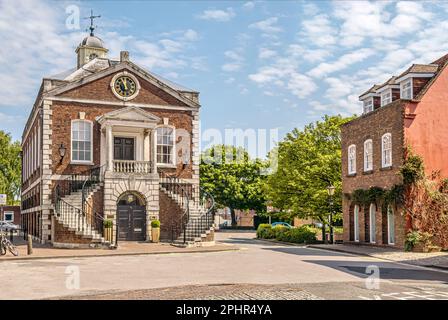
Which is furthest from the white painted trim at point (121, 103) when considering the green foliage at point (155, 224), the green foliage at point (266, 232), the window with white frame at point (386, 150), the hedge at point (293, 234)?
the window with white frame at point (386, 150)

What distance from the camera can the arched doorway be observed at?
32.1 meters

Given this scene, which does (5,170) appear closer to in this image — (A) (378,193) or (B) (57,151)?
(B) (57,151)

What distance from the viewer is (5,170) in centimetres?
7612

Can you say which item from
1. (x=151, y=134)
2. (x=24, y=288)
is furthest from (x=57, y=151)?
(x=24, y=288)

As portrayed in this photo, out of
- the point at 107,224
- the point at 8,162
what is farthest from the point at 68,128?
the point at 8,162

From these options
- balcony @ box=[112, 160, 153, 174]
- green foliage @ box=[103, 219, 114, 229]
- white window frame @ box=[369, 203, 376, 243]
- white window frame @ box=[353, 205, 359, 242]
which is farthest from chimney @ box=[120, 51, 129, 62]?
white window frame @ box=[369, 203, 376, 243]

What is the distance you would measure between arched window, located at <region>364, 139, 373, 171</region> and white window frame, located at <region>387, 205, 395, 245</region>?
3260 millimetres

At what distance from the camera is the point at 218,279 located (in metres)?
15.9

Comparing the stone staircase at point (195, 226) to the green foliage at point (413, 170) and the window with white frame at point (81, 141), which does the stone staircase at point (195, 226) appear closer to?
the window with white frame at point (81, 141)

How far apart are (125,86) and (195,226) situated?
926 cm

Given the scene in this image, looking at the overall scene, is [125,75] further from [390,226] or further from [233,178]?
[233,178]
